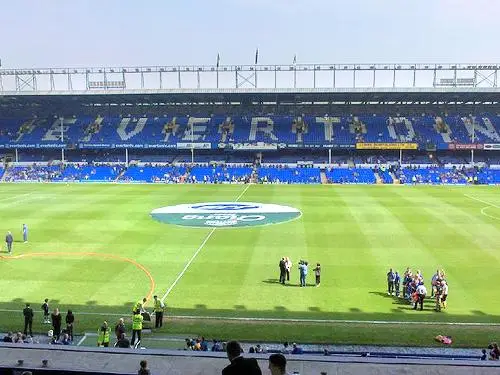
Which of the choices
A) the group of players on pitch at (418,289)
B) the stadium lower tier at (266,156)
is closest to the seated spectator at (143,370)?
the group of players on pitch at (418,289)

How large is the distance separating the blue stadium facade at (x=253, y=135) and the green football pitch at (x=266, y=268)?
24.6 metres

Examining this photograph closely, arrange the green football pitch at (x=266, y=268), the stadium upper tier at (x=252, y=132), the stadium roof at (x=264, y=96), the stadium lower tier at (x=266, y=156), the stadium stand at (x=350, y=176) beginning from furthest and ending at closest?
the stadium lower tier at (x=266, y=156) < the stadium upper tier at (x=252, y=132) < the stadium stand at (x=350, y=176) < the stadium roof at (x=264, y=96) < the green football pitch at (x=266, y=268)

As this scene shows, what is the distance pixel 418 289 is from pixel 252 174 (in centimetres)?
4979

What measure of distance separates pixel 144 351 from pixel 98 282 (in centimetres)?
1503

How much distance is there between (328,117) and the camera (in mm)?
78188

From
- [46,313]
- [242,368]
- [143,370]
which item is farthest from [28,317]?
[242,368]

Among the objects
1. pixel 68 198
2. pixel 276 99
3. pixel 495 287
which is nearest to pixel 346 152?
pixel 276 99

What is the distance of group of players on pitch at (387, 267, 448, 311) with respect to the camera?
18703 millimetres

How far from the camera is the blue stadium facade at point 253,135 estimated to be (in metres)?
67.1

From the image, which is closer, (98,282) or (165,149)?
(98,282)

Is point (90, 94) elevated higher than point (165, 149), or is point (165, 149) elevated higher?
point (90, 94)

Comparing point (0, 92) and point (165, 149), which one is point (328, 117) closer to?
point (165, 149)

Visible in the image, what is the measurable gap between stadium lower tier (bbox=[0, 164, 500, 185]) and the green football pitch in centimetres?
2103

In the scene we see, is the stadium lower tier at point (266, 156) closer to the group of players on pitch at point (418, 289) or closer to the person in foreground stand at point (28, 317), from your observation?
the group of players on pitch at point (418, 289)
